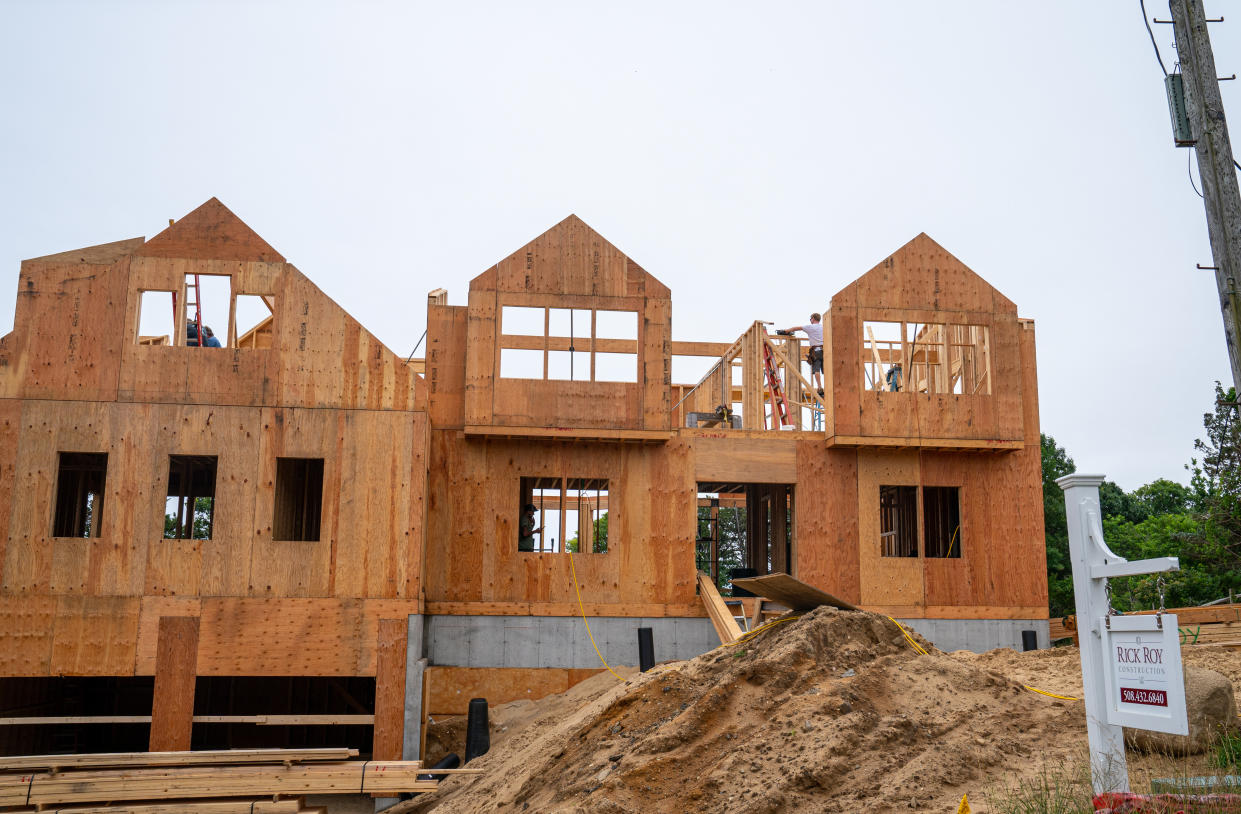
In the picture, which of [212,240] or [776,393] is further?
[776,393]

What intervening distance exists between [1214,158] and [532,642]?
1243 centimetres

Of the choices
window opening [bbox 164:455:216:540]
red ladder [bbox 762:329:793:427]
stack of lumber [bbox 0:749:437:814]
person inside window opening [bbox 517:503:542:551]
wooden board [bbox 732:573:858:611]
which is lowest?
stack of lumber [bbox 0:749:437:814]

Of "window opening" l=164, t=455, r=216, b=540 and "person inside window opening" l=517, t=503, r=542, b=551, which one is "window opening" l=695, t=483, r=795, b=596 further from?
"window opening" l=164, t=455, r=216, b=540

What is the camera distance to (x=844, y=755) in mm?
8859

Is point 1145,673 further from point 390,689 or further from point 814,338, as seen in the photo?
point 814,338

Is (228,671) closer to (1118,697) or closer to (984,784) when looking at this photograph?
(984,784)

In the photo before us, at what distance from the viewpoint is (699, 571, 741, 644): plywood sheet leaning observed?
52.5 ft

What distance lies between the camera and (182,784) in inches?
532

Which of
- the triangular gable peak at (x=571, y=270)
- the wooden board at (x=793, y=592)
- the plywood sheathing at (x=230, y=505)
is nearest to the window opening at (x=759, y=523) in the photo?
the triangular gable peak at (x=571, y=270)

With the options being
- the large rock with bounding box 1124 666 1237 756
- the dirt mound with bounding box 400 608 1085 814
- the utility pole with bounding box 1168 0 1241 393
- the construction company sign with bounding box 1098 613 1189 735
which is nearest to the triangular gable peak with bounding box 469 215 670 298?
the dirt mound with bounding box 400 608 1085 814

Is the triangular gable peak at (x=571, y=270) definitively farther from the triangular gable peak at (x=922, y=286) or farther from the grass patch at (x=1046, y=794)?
the grass patch at (x=1046, y=794)

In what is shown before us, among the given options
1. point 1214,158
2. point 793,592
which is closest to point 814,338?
point 793,592

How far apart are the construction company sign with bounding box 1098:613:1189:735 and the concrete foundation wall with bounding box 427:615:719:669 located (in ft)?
36.0

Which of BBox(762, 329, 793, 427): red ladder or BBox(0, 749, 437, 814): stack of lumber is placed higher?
BBox(762, 329, 793, 427): red ladder
